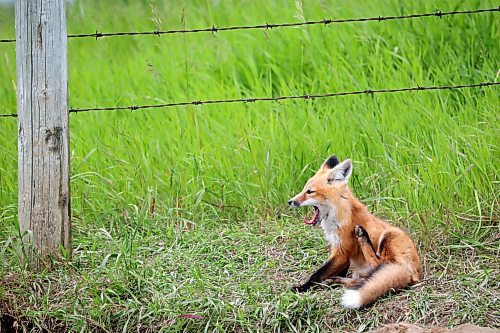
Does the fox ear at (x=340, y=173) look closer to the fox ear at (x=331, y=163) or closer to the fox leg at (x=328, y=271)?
the fox ear at (x=331, y=163)

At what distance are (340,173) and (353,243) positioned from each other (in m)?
0.47

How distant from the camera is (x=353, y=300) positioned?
15.3 ft

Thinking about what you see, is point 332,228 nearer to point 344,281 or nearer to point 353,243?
point 353,243

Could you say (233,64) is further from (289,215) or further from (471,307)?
(471,307)

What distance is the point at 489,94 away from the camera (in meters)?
6.88

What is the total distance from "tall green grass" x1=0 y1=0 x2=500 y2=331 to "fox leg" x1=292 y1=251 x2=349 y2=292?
596mm

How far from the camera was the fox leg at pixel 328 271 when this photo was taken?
201 inches

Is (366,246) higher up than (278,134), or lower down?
lower down

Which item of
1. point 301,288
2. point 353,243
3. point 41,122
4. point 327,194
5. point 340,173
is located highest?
point 41,122

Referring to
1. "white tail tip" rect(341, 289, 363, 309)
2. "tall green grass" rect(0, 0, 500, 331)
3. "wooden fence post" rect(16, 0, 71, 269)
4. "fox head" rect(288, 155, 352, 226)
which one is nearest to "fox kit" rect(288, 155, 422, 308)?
"fox head" rect(288, 155, 352, 226)

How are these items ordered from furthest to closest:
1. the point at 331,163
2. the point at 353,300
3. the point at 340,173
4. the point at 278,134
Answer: the point at 278,134 → the point at 331,163 → the point at 340,173 → the point at 353,300

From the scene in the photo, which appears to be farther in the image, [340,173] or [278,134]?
[278,134]

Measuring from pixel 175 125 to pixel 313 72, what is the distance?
5.04ft

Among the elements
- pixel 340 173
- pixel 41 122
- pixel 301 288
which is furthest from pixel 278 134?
pixel 41 122
